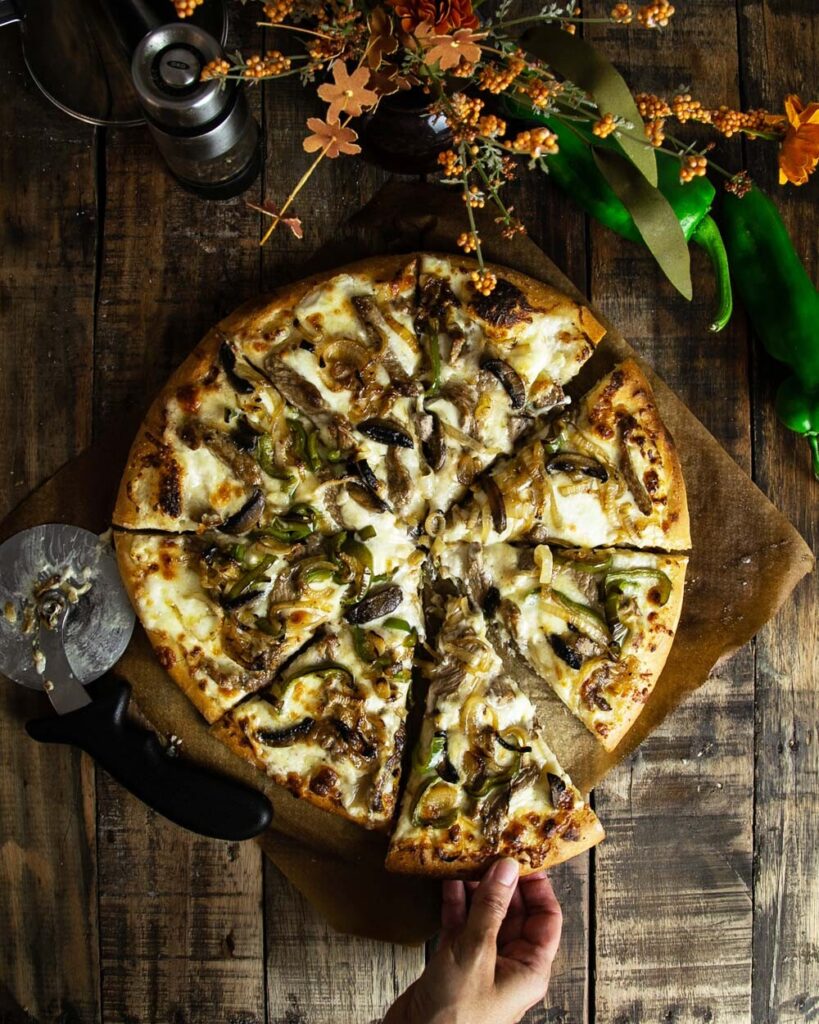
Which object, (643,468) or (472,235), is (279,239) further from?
(643,468)

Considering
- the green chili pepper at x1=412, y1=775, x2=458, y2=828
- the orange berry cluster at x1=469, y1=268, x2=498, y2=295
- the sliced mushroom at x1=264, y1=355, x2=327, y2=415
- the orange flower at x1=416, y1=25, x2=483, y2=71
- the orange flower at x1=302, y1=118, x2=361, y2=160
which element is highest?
the orange flower at x1=416, y1=25, x2=483, y2=71

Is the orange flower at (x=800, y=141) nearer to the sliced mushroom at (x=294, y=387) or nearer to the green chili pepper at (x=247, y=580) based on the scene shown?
the sliced mushroom at (x=294, y=387)

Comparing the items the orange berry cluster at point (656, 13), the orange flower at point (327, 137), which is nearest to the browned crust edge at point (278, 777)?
the orange flower at point (327, 137)

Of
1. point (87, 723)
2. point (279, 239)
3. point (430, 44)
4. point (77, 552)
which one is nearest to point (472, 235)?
point (430, 44)

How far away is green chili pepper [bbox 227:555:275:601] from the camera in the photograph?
4.25m

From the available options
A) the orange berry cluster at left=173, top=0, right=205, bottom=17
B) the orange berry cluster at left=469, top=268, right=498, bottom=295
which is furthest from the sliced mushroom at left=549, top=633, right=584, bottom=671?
the orange berry cluster at left=173, top=0, right=205, bottom=17

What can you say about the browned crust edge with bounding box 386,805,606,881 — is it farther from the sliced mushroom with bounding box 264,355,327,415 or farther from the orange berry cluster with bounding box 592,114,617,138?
the orange berry cluster with bounding box 592,114,617,138

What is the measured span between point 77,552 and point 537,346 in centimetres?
232

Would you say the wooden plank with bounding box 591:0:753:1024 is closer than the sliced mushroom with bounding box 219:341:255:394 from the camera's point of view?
No

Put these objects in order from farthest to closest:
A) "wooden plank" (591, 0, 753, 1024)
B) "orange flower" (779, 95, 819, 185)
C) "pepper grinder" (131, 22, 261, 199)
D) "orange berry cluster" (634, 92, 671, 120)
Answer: "wooden plank" (591, 0, 753, 1024) < "pepper grinder" (131, 22, 261, 199) < "orange flower" (779, 95, 819, 185) < "orange berry cluster" (634, 92, 671, 120)

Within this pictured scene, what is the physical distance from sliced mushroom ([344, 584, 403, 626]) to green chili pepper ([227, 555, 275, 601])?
0.44 metres

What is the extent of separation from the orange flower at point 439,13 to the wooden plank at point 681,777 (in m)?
1.94

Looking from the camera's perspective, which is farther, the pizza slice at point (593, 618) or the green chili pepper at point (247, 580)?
the pizza slice at point (593, 618)

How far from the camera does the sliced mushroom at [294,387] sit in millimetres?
4289
